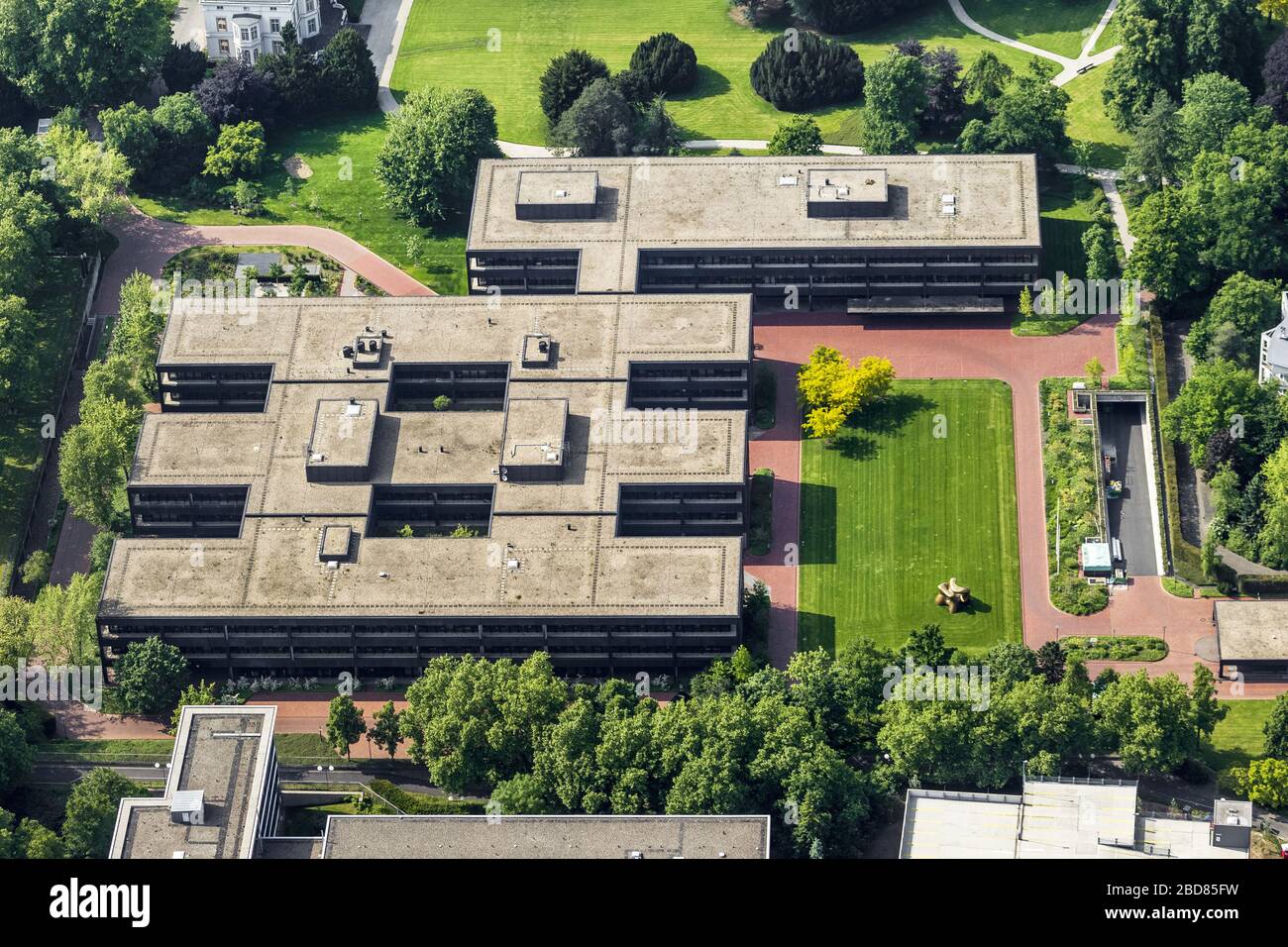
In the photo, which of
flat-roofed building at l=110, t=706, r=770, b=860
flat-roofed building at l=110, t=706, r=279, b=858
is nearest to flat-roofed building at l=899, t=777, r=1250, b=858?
flat-roofed building at l=110, t=706, r=770, b=860

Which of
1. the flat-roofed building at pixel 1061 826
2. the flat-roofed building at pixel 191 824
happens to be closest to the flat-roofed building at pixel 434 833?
the flat-roofed building at pixel 191 824

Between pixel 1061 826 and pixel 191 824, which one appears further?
pixel 191 824

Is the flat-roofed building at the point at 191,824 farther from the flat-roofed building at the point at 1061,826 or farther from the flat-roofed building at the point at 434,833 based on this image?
the flat-roofed building at the point at 1061,826

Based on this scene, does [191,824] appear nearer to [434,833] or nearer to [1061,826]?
[434,833]

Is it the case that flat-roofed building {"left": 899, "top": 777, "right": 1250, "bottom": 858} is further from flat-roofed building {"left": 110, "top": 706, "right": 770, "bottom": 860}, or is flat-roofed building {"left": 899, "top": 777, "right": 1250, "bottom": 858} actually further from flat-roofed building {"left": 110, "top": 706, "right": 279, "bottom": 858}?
flat-roofed building {"left": 110, "top": 706, "right": 279, "bottom": 858}

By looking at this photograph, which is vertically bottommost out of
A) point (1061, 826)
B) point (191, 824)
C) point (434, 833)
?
point (191, 824)

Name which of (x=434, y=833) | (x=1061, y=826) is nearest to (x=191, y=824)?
(x=434, y=833)

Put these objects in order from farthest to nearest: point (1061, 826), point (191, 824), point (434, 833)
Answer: point (434, 833)
point (191, 824)
point (1061, 826)
